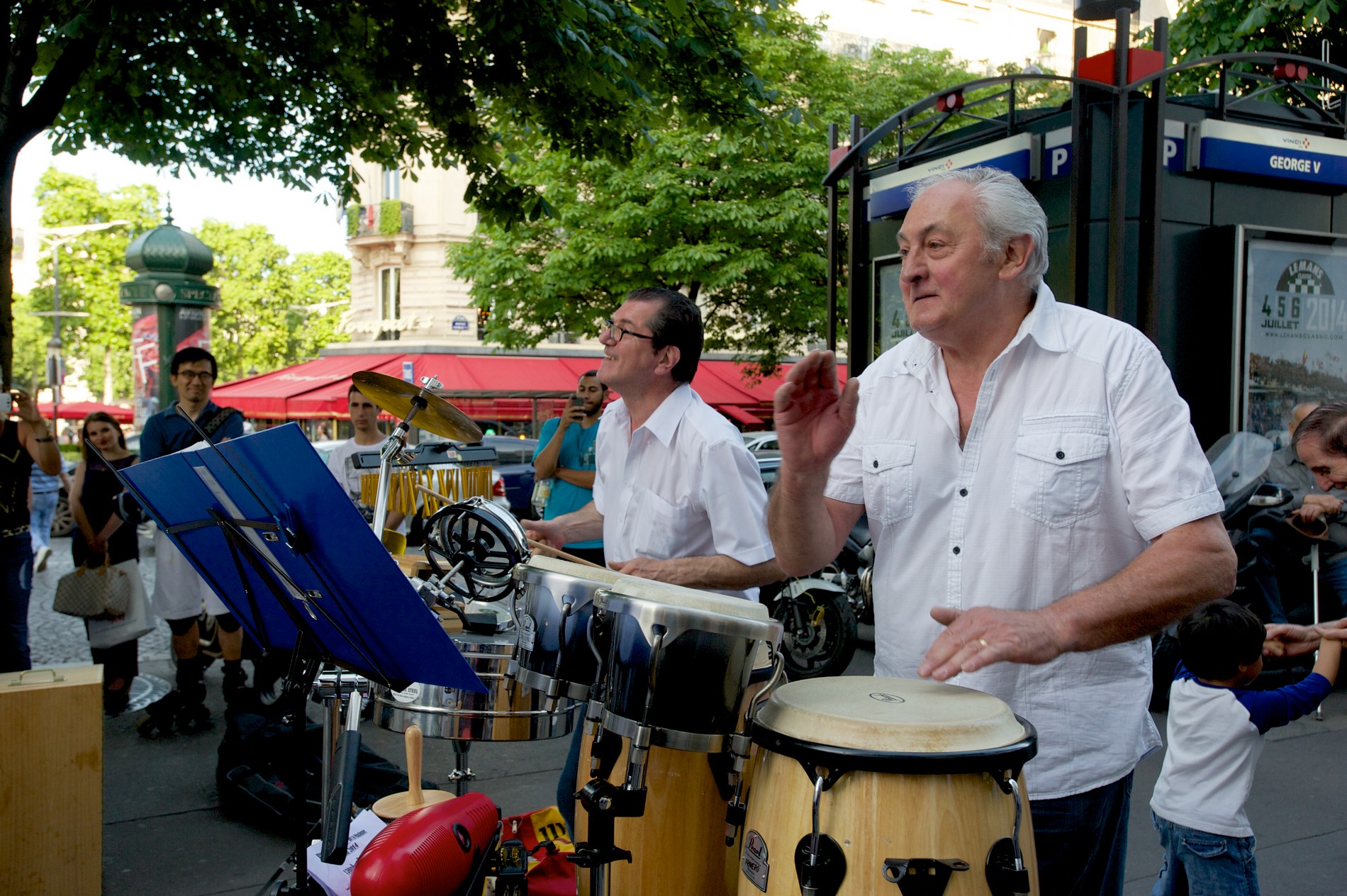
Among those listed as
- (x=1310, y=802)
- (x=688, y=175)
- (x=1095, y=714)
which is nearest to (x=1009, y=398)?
(x=1095, y=714)

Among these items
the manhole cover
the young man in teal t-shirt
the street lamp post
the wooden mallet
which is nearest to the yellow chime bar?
the wooden mallet

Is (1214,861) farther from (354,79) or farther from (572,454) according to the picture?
(354,79)

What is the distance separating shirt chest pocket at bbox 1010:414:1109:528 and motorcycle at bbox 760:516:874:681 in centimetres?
507

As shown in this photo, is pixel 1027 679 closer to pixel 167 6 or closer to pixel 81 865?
pixel 81 865

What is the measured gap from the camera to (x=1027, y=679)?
2.05m

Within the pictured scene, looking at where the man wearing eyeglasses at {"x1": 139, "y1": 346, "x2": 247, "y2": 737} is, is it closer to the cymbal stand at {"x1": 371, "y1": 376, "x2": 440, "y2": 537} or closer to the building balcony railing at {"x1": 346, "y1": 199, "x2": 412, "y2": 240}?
the cymbal stand at {"x1": 371, "y1": 376, "x2": 440, "y2": 537}

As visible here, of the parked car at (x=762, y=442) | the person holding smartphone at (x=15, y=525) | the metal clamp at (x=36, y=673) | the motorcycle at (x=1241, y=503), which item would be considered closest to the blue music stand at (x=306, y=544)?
the metal clamp at (x=36, y=673)

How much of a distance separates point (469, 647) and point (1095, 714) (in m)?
Answer: 1.79

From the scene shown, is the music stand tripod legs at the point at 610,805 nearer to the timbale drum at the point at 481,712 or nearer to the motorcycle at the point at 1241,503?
the timbale drum at the point at 481,712

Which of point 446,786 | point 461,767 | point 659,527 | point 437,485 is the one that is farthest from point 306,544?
point 446,786

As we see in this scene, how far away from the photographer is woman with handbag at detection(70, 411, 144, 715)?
20.4 feet

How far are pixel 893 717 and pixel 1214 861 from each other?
1841 mm

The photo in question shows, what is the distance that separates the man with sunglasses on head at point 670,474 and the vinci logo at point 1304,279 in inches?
195

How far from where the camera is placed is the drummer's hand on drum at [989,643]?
1732 millimetres
